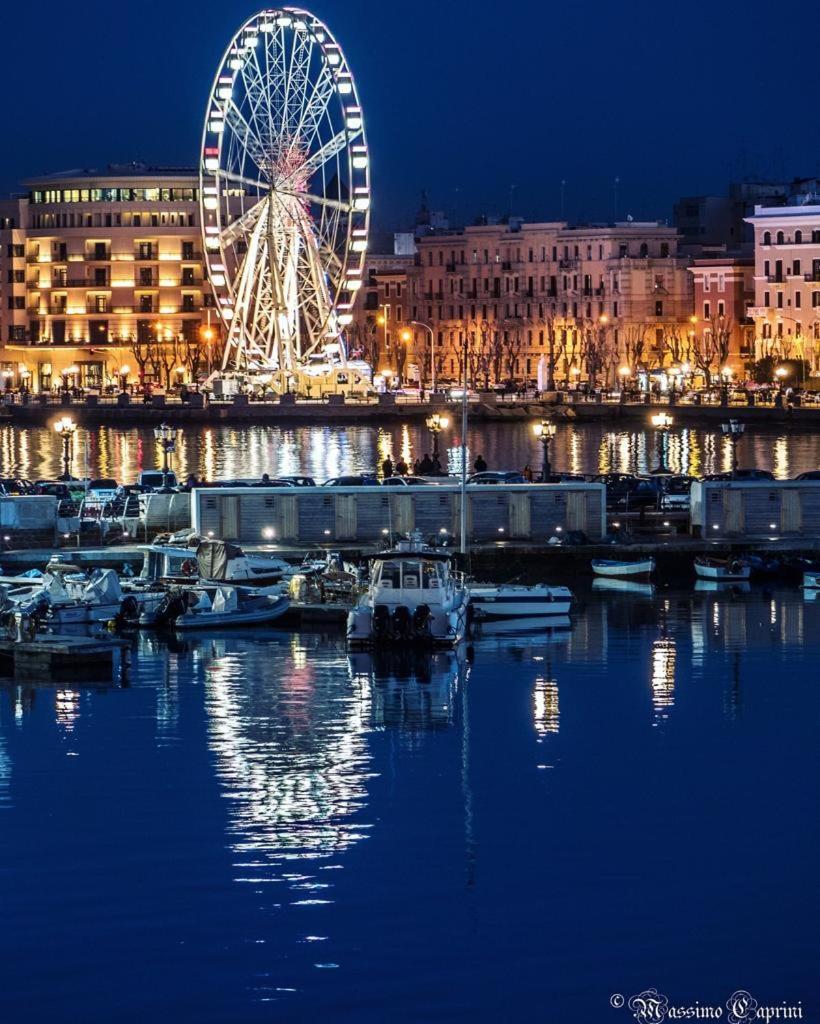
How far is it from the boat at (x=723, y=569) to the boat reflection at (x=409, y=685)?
5.93 meters

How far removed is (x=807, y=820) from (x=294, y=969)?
4.85 m

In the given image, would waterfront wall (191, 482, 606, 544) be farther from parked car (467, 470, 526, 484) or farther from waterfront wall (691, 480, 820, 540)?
parked car (467, 470, 526, 484)

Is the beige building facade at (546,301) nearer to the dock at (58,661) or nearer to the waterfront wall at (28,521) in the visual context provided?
the waterfront wall at (28,521)

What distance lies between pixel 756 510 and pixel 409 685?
32.5 ft

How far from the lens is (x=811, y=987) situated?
14836 mm

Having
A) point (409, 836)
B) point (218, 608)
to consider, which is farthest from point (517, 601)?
point (409, 836)

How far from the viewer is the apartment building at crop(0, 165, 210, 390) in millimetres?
94562

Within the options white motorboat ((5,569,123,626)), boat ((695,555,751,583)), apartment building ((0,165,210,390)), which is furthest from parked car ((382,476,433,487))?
apartment building ((0,165,210,390))

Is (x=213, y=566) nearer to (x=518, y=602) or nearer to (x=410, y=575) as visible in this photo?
(x=518, y=602)

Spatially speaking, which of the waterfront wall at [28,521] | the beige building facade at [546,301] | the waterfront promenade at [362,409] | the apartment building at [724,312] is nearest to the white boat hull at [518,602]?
the waterfront wall at [28,521]

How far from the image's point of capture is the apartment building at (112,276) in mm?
94562

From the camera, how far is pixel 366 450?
65.1m

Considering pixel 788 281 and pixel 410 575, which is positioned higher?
pixel 788 281

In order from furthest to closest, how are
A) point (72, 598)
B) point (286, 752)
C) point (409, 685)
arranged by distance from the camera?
1. point (72, 598)
2. point (409, 685)
3. point (286, 752)
